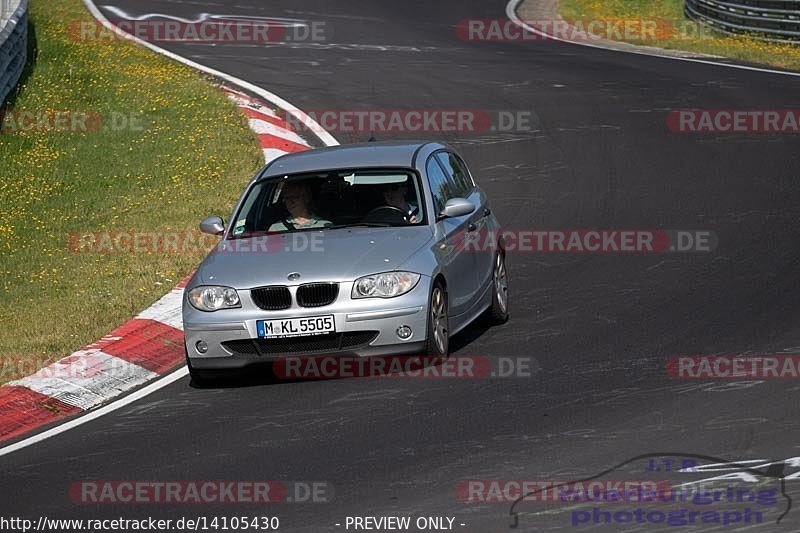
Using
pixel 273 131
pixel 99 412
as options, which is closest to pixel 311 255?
pixel 99 412

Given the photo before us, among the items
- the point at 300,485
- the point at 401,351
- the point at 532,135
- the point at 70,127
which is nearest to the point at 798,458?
the point at 300,485

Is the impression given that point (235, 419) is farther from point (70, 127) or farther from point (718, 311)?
point (70, 127)

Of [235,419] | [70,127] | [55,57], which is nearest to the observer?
[235,419]

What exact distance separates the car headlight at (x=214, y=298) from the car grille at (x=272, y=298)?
13cm

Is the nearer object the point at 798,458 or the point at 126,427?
the point at 798,458

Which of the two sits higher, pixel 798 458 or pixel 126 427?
pixel 798 458

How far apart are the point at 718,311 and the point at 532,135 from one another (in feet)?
27.2

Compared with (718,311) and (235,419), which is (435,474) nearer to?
(235,419)

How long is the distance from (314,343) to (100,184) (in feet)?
24.7

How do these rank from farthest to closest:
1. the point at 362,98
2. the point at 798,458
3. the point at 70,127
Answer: the point at 362,98
the point at 70,127
the point at 798,458

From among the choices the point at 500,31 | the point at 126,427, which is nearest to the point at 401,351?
the point at 126,427

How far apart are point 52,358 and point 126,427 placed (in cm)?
195

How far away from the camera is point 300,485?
7566mm

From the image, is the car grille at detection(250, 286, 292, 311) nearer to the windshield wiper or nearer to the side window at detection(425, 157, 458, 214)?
the windshield wiper
